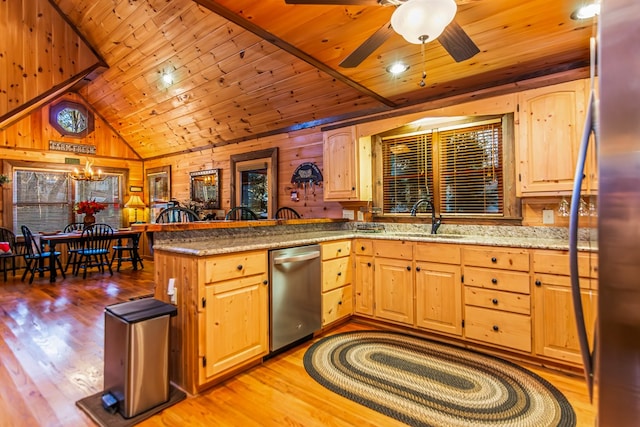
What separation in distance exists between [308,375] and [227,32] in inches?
146

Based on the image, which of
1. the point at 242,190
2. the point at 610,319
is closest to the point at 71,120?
the point at 242,190

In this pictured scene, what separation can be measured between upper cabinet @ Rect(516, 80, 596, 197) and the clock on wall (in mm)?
8134

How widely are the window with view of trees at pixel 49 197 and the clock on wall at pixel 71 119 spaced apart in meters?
0.92

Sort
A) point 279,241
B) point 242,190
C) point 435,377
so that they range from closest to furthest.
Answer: point 435,377 < point 279,241 < point 242,190

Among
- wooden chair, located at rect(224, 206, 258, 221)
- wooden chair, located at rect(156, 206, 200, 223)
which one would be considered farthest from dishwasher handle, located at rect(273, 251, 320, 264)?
wooden chair, located at rect(224, 206, 258, 221)

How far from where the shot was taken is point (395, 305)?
324 cm

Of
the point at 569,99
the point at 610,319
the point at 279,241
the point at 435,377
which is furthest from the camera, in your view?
the point at 279,241

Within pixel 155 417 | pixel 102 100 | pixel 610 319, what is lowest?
pixel 155 417

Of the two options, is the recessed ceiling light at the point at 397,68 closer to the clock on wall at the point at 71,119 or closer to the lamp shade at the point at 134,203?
the lamp shade at the point at 134,203

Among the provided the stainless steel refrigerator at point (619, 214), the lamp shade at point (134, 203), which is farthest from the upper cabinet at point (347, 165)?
the lamp shade at point (134, 203)

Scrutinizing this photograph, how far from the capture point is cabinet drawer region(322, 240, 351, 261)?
319cm

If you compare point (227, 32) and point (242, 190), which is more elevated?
point (227, 32)

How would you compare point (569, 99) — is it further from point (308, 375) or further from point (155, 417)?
point (155, 417)

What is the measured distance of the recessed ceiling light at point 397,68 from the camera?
3.07 meters
